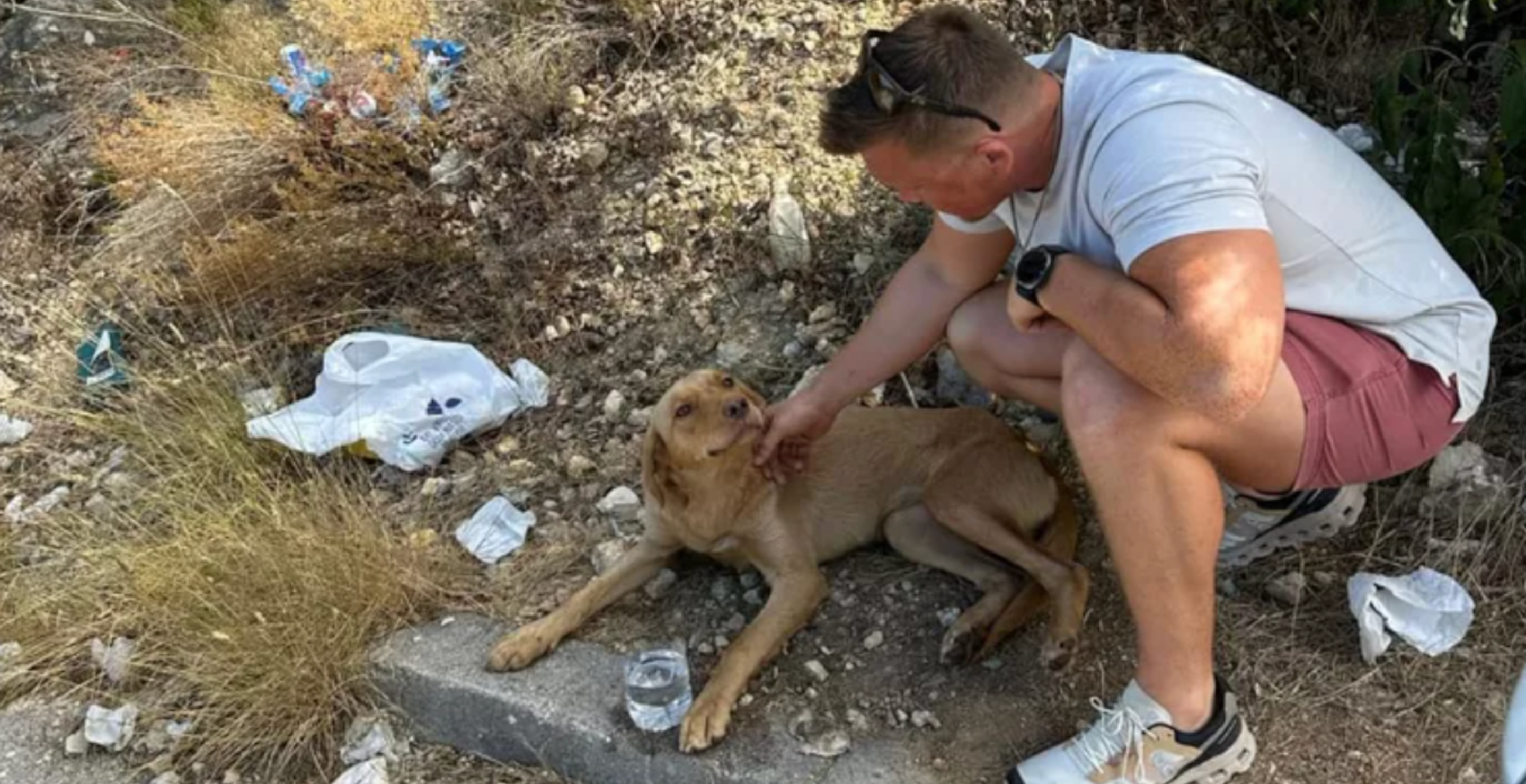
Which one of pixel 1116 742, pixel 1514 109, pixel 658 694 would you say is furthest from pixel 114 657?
pixel 1514 109

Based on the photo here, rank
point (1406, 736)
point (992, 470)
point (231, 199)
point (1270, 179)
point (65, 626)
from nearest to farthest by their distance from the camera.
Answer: point (1270, 179) < point (1406, 736) < point (992, 470) < point (65, 626) < point (231, 199)

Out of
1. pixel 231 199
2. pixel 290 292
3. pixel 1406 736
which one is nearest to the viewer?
pixel 1406 736

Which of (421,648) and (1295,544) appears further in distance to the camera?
(421,648)

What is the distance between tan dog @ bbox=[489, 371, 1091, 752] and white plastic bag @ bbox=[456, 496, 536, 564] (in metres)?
0.40

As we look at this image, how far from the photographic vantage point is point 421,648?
3629 millimetres

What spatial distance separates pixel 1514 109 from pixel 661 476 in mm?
2141

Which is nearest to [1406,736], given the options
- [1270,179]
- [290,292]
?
[1270,179]

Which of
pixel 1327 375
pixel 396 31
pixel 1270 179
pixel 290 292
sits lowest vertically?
pixel 290 292

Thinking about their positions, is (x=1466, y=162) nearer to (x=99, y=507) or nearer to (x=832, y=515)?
(x=832, y=515)

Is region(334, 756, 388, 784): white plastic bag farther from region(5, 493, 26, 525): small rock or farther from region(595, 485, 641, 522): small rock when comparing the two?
region(5, 493, 26, 525): small rock

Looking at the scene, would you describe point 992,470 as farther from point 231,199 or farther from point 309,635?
point 231,199

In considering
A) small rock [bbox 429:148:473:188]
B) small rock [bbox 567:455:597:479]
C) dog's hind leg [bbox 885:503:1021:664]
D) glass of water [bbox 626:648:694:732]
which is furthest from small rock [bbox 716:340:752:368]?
small rock [bbox 429:148:473:188]

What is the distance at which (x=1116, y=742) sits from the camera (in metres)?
2.83

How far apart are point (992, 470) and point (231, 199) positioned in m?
3.46
